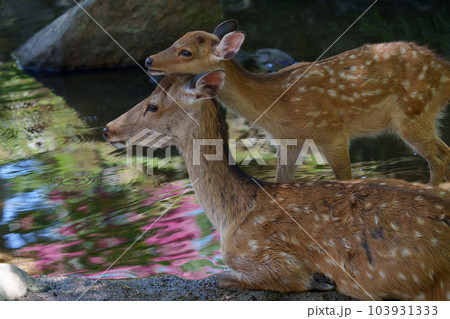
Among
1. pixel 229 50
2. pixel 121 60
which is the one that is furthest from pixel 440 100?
pixel 121 60

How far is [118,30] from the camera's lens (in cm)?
1078

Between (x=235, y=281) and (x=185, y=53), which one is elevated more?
(x=185, y=53)

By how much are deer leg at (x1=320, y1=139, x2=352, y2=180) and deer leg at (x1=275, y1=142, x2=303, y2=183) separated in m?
0.26

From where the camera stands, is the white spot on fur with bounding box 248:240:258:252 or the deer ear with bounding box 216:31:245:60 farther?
the deer ear with bounding box 216:31:245:60

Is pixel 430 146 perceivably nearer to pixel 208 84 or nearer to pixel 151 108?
pixel 208 84

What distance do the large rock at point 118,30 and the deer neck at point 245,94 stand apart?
17.6 feet

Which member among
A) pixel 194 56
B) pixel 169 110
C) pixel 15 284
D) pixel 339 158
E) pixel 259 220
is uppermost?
pixel 194 56

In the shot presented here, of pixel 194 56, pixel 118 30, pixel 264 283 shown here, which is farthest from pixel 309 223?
pixel 118 30

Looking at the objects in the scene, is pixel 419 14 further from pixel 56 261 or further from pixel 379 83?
pixel 56 261

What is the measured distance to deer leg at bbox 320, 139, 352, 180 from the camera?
554 centimetres

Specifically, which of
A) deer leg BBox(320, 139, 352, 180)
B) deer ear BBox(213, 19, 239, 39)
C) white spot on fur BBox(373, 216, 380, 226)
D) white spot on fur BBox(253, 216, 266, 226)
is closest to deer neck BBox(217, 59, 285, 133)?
deer ear BBox(213, 19, 239, 39)

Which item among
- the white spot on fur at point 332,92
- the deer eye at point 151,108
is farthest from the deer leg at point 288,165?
A: the deer eye at point 151,108

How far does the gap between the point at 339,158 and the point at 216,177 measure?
5.02ft

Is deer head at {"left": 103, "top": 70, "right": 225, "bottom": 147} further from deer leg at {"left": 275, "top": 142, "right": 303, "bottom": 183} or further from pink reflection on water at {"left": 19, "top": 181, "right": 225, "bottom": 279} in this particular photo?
deer leg at {"left": 275, "top": 142, "right": 303, "bottom": 183}
